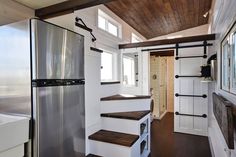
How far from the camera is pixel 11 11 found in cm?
177

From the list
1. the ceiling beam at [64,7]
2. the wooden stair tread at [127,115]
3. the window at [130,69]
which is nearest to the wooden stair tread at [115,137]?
the wooden stair tread at [127,115]

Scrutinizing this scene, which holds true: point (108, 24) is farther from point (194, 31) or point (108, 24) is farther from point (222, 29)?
point (194, 31)

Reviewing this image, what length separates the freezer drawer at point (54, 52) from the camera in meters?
1.41

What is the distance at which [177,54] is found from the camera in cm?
382

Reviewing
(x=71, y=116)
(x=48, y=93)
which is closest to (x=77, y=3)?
(x=48, y=93)

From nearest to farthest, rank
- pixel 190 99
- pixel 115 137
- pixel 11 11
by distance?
pixel 11 11 < pixel 115 137 < pixel 190 99

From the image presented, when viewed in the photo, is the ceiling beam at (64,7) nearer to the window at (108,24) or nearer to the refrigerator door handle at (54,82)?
the refrigerator door handle at (54,82)

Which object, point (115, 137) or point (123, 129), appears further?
point (123, 129)

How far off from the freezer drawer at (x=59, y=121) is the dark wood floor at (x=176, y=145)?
1684 mm

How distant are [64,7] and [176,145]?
3.14 meters

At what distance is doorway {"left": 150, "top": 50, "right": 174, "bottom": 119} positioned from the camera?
5238mm

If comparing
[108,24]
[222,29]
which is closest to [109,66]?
[108,24]

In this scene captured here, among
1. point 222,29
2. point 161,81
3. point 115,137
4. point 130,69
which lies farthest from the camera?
point 161,81

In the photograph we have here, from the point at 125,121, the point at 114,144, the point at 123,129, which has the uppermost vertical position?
the point at 125,121
